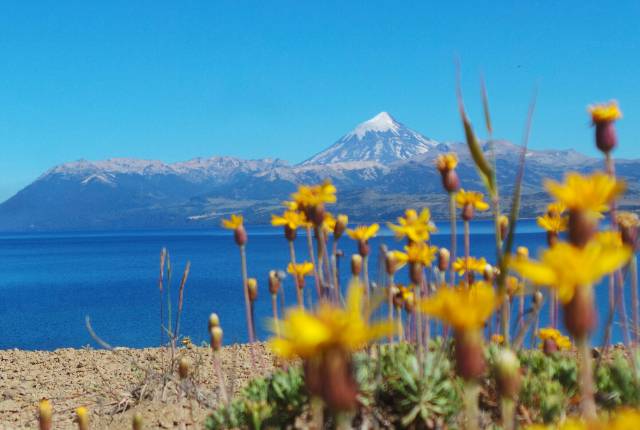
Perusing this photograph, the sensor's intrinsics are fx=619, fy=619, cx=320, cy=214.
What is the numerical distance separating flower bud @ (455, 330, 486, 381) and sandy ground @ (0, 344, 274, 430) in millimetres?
2893

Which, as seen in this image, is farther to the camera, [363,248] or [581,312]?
[363,248]

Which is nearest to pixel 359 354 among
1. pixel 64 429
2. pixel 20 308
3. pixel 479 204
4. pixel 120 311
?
pixel 479 204

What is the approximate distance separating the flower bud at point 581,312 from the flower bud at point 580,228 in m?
0.29

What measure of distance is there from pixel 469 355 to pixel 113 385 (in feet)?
25.1

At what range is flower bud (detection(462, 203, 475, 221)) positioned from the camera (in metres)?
3.79

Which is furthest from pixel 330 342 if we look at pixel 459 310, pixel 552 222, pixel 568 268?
pixel 552 222

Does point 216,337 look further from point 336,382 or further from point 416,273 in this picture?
point 336,382

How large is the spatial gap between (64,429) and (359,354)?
4430 millimetres

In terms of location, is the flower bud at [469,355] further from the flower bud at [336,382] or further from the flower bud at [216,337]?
the flower bud at [216,337]

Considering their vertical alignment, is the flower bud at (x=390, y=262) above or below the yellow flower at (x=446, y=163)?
below

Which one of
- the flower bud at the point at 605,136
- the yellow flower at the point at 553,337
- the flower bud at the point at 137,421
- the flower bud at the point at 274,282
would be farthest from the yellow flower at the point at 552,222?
the flower bud at the point at 137,421

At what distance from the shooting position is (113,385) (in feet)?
27.3

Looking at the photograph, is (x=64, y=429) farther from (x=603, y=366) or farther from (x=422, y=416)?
(x=603, y=366)

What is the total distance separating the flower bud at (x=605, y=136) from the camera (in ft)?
11.0
